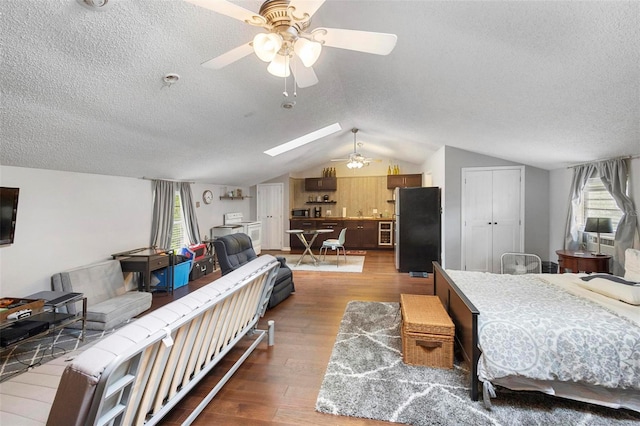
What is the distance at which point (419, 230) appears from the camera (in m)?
5.67

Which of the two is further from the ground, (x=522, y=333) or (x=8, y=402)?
(x=522, y=333)

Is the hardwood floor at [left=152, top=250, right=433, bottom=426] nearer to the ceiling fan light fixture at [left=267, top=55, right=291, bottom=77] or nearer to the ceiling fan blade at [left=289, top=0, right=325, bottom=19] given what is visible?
the ceiling fan light fixture at [left=267, top=55, right=291, bottom=77]

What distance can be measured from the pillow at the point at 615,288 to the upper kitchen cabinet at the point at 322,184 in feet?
21.7

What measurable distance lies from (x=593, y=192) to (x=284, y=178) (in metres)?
6.79

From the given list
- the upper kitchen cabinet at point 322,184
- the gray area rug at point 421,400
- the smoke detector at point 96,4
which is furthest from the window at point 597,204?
the upper kitchen cabinet at point 322,184

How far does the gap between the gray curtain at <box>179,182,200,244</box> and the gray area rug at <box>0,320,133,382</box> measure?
8.58 ft

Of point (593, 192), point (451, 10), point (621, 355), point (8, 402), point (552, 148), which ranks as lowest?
point (8, 402)

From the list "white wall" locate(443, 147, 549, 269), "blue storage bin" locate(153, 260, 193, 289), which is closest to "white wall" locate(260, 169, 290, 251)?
"blue storage bin" locate(153, 260, 193, 289)

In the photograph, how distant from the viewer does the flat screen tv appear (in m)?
2.67

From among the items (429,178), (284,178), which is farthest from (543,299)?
(284,178)

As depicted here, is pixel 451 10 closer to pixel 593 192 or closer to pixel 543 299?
pixel 543 299

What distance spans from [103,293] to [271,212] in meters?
5.20

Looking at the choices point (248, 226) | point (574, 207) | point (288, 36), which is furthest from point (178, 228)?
point (574, 207)

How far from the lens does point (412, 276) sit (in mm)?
5344
